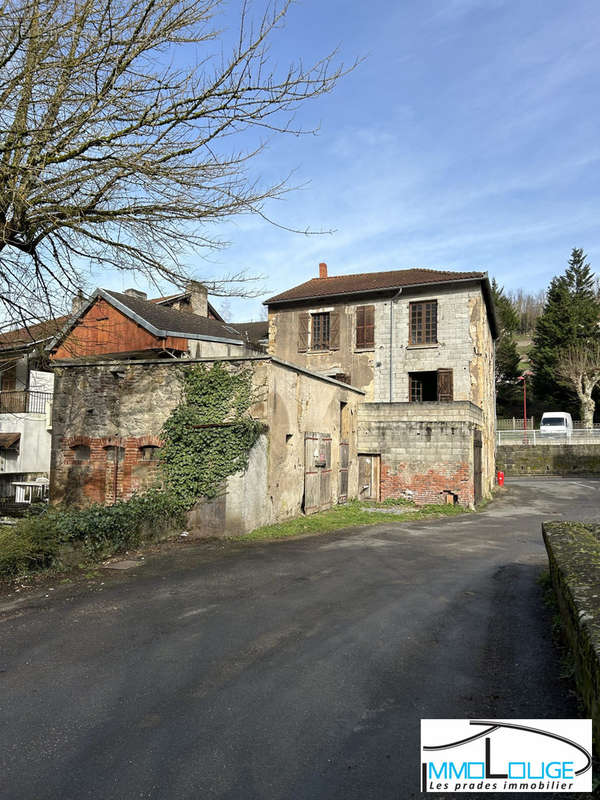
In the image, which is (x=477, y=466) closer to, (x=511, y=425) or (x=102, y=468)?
(x=102, y=468)

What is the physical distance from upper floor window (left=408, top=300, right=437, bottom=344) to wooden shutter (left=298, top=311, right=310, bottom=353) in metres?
4.70

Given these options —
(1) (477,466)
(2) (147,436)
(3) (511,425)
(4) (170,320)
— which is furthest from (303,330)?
(3) (511,425)

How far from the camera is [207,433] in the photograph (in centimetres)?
1155

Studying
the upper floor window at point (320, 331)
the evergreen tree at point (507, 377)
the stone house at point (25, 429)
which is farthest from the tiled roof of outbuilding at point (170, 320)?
the evergreen tree at point (507, 377)

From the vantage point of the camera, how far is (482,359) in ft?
74.0

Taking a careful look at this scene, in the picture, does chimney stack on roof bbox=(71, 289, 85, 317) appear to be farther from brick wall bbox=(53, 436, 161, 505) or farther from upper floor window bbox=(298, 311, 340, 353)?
upper floor window bbox=(298, 311, 340, 353)

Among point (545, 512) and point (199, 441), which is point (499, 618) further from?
point (545, 512)

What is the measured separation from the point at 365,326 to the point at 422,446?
7.77 metres

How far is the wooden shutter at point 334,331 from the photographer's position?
2389 centimetres

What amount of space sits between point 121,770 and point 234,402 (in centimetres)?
891

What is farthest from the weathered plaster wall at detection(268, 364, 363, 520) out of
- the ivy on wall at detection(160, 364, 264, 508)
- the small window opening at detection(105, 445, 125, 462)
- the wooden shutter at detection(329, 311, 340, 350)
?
the wooden shutter at detection(329, 311, 340, 350)

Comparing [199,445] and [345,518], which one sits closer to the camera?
[199,445]

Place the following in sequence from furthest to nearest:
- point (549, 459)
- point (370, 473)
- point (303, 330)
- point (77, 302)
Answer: point (549, 459), point (303, 330), point (370, 473), point (77, 302)

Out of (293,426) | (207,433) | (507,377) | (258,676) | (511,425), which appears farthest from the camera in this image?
(507,377)
